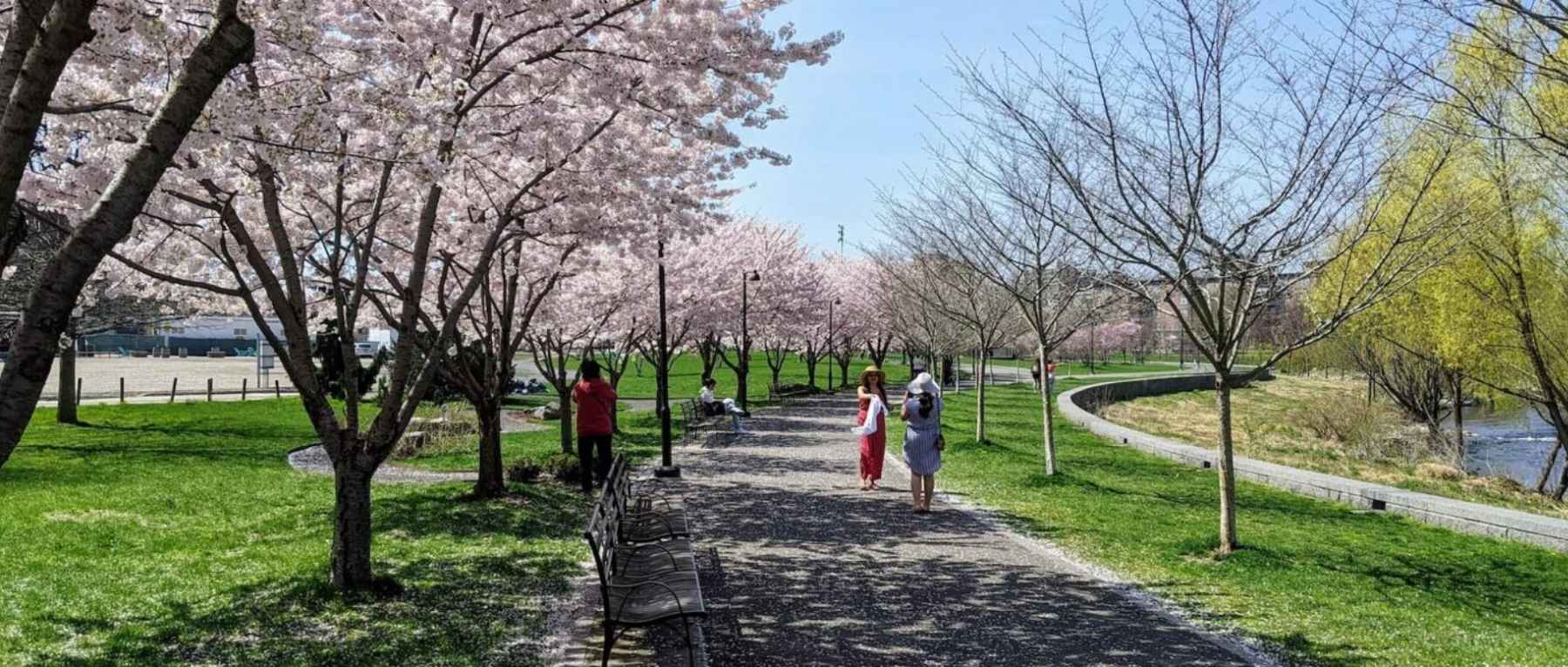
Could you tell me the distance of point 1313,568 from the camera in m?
8.09

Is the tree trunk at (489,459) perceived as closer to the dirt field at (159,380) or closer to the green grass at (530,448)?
the green grass at (530,448)

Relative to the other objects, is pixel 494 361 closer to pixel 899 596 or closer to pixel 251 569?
pixel 251 569

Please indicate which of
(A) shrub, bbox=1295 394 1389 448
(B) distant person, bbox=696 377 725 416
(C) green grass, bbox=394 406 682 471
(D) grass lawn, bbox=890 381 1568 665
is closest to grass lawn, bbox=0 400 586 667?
(C) green grass, bbox=394 406 682 471

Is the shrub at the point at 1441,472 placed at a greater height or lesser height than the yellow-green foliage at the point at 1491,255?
lesser

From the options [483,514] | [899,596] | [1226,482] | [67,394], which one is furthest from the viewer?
[67,394]

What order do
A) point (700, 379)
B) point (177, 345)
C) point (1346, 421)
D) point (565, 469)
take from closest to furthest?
1. point (565, 469)
2. point (1346, 421)
3. point (700, 379)
4. point (177, 345)

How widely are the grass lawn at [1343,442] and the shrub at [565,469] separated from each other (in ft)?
30.5

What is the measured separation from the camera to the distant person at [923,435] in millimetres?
10609

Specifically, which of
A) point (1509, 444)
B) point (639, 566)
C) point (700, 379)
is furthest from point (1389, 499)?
point (700, 379)

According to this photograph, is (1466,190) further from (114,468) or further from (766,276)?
(766,276)

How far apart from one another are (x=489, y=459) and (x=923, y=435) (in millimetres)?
5283

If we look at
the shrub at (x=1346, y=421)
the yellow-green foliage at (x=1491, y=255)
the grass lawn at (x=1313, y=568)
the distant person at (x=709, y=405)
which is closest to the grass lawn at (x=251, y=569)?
the grass lawn at (x=1313, y=568)

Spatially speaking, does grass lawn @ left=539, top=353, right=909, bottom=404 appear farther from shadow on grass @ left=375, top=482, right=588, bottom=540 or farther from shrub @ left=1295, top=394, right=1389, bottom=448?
shadow on grass @ left=375, top=482, right=588, bottom=540

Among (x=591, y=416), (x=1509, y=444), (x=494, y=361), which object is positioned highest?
(x=494, y=361)
